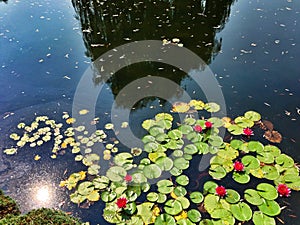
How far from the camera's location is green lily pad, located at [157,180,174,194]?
303 centimetres

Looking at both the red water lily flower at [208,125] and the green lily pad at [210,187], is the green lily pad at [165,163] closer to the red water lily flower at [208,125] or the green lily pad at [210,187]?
the green lily pad at [210,187]

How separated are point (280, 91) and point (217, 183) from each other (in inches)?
77.6

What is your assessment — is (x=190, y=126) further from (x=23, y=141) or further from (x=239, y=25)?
(x=239, y=25)

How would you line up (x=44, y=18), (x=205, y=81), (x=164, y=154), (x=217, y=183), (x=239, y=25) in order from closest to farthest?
(x=217, y=183) < (x=164, y=154) < (x=205, y=81) < (x=239, y=25) < (x=44, y=18)

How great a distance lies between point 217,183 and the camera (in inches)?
122

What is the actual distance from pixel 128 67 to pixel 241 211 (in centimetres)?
306

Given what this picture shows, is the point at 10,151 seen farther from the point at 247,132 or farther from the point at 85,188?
the point at 247,132

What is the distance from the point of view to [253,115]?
3842mm

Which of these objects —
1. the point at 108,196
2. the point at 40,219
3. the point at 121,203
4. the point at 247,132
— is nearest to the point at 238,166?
the point at 247,132

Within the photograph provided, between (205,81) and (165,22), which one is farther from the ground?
(165,22)

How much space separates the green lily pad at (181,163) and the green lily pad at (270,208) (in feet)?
2.86

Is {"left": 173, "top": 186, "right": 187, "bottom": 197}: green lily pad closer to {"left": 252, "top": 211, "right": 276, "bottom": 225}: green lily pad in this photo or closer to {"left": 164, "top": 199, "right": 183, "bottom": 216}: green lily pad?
{"left": 164, "top": 199, "right": 183, "bottom": 216}: green lily pad

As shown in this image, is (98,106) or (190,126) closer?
(190,126)

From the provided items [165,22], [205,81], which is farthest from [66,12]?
[205,81]
